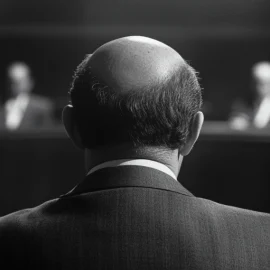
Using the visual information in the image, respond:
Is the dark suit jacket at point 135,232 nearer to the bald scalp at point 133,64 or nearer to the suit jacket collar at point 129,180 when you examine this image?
the suit jacket collar at point 129,180

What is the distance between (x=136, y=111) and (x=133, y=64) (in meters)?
0.10

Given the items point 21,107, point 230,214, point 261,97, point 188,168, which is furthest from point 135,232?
point 21,107

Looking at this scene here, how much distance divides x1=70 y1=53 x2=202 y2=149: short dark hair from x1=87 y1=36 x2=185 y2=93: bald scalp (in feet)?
0.04

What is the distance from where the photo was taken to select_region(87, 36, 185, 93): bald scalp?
92 centimetres

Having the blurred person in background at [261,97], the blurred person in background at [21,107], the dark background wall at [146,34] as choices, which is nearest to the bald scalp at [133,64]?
the blurred person in background at [261,97]

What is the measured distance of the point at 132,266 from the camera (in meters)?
0.84

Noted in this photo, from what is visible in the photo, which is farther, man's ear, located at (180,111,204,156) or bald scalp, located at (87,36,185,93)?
man's ear, located at (180,111,204,156)

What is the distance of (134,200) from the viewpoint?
0.88m

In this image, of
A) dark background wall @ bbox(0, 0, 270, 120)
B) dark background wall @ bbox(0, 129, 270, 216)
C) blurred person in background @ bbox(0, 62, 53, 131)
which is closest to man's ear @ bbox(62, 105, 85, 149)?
dark background wall @ bbox(0, 129, 270, 216)

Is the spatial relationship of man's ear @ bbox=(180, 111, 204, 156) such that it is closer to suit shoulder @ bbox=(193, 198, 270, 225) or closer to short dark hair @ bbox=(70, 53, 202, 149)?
short dark hair @ bbox=(70, 53, 202, 149)

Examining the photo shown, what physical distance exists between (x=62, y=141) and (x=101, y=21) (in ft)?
16.3

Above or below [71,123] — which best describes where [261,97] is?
below

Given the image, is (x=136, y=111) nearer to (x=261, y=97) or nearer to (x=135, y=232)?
(x=135, y=232)

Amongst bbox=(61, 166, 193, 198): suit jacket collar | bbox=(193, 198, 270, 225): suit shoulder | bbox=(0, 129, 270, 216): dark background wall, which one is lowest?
bbox=(0, 129, 270, 216): dark background wall
